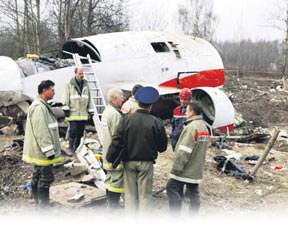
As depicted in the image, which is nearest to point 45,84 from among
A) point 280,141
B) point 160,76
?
point 160,76

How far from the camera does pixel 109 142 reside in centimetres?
516

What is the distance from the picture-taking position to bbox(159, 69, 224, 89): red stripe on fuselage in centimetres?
1195

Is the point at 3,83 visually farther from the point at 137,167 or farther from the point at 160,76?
the point at 137,167

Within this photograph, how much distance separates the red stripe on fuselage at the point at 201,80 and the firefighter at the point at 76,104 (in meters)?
4.17

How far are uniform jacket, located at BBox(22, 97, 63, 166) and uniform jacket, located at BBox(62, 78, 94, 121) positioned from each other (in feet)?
A: 8.30

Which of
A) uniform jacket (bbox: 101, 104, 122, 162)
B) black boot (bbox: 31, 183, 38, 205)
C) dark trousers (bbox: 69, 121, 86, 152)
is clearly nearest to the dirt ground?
black boot (bbox: 31, 183, 38, 205)

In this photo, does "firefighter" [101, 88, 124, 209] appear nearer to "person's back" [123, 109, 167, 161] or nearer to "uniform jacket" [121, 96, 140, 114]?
"uniform jacket" [121, 96, 140, 114]

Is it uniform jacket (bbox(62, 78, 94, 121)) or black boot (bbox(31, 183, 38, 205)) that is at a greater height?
uniform jacket (bbox(62, 78, 94, 121))

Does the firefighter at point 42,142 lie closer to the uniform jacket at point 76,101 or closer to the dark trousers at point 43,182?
the dark trousers at point 43,182

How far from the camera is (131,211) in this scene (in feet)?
15.8

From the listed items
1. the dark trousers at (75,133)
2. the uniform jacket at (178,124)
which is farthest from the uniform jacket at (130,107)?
the dark trousers at (75,133)

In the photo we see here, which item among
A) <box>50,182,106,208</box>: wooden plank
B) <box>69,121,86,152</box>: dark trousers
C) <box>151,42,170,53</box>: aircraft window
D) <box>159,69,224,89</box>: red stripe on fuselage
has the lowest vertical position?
<box>50,182,106,208</box>: wooden plank

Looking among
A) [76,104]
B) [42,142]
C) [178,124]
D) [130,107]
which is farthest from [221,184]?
[42,142]

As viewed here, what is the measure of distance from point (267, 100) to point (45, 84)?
1716 centimetres
